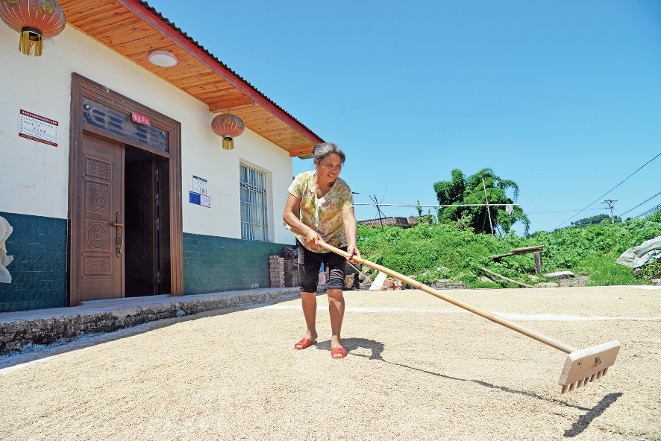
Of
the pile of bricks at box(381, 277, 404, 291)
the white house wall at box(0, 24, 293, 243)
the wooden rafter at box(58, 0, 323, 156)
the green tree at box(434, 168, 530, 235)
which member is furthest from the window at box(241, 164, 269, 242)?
the green tree at box(434, 168, 530, 235)

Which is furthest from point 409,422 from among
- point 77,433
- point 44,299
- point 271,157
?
point 271,157

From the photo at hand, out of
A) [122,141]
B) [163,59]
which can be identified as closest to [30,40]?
[122,141]

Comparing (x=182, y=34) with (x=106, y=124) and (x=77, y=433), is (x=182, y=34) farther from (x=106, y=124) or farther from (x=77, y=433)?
(x=77, y=433)

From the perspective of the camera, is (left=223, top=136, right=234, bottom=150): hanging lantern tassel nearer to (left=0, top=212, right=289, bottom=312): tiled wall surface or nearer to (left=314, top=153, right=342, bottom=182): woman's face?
(left=0, top=212, right=289, bottom=312): tiled wall surface

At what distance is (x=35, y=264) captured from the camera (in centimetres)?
382

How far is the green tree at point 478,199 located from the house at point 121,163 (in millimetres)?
20986

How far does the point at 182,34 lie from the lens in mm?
4977

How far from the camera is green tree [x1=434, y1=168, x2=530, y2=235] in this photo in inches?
1045

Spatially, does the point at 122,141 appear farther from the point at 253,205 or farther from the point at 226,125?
the point at 253,205

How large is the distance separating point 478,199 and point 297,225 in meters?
26.5

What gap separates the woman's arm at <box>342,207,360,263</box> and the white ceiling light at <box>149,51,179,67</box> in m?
3.87

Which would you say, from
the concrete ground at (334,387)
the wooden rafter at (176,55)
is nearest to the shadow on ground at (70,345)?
the concrete ground at (334,387)

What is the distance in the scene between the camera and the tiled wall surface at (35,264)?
3646 millimetres

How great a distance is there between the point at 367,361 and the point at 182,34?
4571 mm
